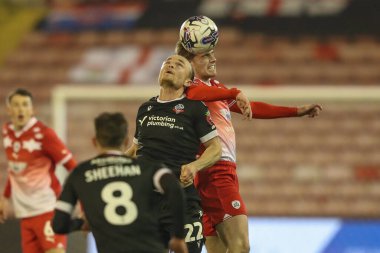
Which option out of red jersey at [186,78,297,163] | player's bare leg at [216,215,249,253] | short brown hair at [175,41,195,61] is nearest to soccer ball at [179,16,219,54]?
short brown hair at [175,41,195,61]

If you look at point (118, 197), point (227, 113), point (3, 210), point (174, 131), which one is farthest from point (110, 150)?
point (3, 210)

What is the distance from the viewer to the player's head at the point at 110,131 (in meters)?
4.29

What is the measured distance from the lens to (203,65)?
18.2 feet

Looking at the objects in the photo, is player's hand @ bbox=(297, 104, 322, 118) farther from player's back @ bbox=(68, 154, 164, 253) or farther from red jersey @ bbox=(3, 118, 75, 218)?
red jersey @ bbox=(3, 118, 75, 218)

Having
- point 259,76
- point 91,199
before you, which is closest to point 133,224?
point 91,199

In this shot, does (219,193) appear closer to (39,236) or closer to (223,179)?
(223,179)

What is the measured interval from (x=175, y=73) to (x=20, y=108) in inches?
84.4

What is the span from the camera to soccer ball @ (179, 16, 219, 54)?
18.0 feet

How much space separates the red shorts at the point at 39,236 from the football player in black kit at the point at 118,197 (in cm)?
257

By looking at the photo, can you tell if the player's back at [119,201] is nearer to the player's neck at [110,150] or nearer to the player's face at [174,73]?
the player's neck at [110,150]

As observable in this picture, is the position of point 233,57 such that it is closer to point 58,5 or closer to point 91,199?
point 58,5

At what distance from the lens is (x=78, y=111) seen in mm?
10289

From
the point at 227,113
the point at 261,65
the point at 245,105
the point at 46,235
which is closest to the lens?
the point at 245,105

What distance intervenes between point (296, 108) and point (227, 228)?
76 centimetres
